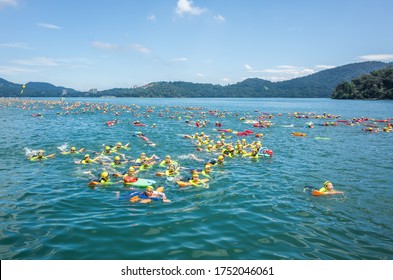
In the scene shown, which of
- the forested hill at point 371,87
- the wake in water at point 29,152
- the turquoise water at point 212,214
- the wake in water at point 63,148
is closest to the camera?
the turquoise water at point 212,214

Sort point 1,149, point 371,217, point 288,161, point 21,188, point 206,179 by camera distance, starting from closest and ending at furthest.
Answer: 1. point 371,217
2. point 21,188
3. point 206,179
4. point 288,161
5. point 1,149

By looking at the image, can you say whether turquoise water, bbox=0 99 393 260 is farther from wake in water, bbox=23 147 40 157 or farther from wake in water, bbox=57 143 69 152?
wake in water, bbox=57 143 69 152

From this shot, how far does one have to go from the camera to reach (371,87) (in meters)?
130

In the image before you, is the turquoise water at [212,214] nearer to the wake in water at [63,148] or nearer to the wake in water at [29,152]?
the wake in water at [29,152]

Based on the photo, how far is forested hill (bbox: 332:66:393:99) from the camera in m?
123

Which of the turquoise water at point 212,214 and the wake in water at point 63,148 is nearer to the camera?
the turquoise water at point 212,214

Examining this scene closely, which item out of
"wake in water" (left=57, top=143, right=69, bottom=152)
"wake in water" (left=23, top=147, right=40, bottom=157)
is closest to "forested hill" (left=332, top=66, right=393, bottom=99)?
"wake in water" (left=57, top=143, right=69, bottom=152)

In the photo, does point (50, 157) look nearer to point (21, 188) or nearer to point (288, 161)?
point (21, 188)

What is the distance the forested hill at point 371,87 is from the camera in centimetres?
12312

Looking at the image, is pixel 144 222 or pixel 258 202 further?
pixel 258 202

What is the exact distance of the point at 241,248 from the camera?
29.3 ft

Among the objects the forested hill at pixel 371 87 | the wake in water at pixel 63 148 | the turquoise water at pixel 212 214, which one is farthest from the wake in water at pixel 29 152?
the forested hill at pixel 371 87

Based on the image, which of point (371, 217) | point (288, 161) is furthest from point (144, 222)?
point (288, 161)
